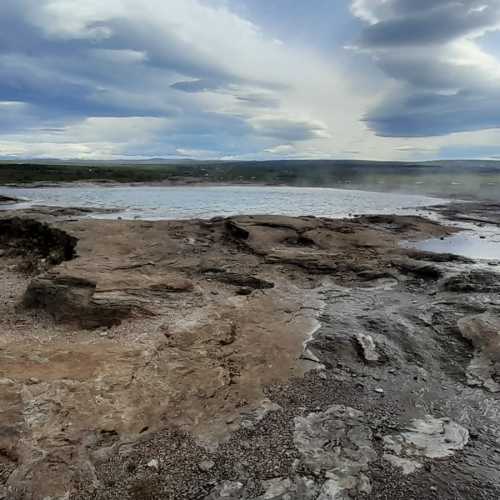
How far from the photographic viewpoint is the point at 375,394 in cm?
517

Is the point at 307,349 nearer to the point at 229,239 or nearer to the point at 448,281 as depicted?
the point at 448,281

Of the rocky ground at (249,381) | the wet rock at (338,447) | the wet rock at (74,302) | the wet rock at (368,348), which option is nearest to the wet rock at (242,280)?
the rocky ground at (249,381)

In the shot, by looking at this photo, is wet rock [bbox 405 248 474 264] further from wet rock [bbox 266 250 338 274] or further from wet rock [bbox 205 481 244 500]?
wet rock [bbox 205 481 244 500]

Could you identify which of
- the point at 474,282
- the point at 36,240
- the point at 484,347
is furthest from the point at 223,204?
the point at 484,347

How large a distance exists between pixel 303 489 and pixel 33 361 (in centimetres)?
372

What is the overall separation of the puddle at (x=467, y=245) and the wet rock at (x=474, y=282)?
9.99 ft

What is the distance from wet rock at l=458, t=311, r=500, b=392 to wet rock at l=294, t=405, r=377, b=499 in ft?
6.18

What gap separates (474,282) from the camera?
892 centimetres

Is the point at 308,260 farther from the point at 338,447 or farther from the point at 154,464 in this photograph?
the point at 154,464

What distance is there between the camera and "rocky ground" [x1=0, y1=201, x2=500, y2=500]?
381cm

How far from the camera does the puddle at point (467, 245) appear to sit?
42.6 feet

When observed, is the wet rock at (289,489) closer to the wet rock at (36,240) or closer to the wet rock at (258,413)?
the wet rock at (258,413)

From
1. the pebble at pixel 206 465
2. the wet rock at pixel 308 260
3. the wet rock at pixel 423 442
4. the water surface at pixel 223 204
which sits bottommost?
the wet rock at pixel 423 442

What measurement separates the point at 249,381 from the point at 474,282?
5977 mm
